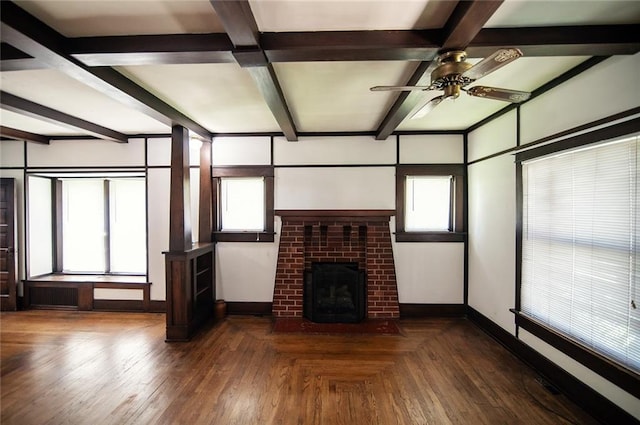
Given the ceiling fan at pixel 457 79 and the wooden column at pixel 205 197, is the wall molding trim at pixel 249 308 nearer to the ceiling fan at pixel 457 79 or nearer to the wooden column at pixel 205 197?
the wooden column at pixel 205 197

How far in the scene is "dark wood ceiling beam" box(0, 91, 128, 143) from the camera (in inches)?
97.0

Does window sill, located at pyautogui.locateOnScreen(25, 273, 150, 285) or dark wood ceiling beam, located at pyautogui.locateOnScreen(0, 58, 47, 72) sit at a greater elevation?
dark wood ceiling beam, located at pyautogui.locateOnScreen(0, 58, 47, 72)

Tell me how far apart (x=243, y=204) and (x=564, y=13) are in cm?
361

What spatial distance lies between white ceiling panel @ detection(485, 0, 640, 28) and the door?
5.98 meters

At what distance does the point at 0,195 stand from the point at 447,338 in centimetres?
636

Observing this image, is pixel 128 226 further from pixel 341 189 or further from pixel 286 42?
pixel 286 42

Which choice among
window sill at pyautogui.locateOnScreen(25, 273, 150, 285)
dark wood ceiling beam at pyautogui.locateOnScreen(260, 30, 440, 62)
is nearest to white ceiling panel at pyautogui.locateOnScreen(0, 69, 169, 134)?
dark wood ceiling beam at pyautogui.locateOnScreen(260, 30, 440, 62)

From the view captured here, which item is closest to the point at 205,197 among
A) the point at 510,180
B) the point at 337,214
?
the point at 337,214

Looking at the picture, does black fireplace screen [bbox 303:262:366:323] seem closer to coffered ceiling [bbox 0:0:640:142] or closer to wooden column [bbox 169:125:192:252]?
wooden column [bbox 169:125:192:252]

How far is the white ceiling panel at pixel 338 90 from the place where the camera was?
6.49ft

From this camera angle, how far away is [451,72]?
5.25ft

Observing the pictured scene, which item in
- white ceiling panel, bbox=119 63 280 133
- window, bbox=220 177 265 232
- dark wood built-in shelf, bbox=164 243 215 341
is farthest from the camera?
window, bbox=220 177 265 232

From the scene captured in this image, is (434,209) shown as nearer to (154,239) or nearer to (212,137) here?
(212,137)

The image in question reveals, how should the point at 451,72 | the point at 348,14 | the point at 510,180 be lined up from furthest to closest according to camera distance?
the point at 510,180
the point at 451,72
the point at 348,14
